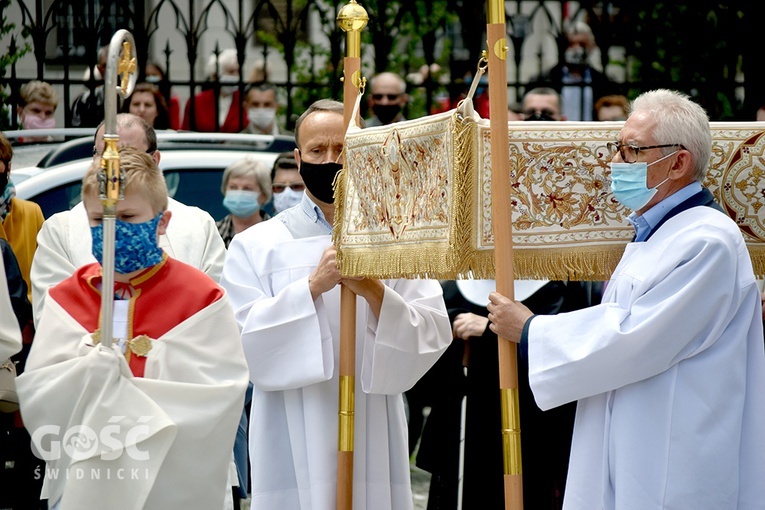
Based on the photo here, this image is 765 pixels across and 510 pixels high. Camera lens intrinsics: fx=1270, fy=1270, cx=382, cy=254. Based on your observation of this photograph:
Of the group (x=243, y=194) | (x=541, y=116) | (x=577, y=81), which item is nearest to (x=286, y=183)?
(x=243, y=194)

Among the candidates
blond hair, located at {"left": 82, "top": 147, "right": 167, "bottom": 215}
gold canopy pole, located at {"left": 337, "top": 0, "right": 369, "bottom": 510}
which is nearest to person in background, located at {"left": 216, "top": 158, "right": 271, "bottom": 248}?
gold canopy pole, located at {"left": 337, "top": 0, "right": 369, "bottom": 510}

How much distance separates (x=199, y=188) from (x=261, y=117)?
4.63 ft

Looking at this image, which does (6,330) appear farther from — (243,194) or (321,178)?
(243,194)

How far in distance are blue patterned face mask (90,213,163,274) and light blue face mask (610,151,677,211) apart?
5.31 ft

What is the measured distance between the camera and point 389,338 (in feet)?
16.5

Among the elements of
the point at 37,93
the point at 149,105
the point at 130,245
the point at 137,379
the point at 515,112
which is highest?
the point at 37,93

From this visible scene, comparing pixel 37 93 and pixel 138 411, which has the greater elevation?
pixel 37 93

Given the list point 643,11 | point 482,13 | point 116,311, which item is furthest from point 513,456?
point 643,11

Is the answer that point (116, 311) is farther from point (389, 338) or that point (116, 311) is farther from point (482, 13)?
point (482, 13)

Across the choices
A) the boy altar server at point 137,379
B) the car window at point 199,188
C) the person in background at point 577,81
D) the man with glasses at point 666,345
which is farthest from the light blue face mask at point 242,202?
the man with glasses at point 666,345

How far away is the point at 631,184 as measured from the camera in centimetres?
445

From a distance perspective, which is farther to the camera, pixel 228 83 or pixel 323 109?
pixel 228 83

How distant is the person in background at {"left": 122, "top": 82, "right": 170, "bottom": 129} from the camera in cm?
890

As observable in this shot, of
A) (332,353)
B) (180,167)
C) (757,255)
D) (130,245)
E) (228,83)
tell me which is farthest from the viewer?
(228,83)
